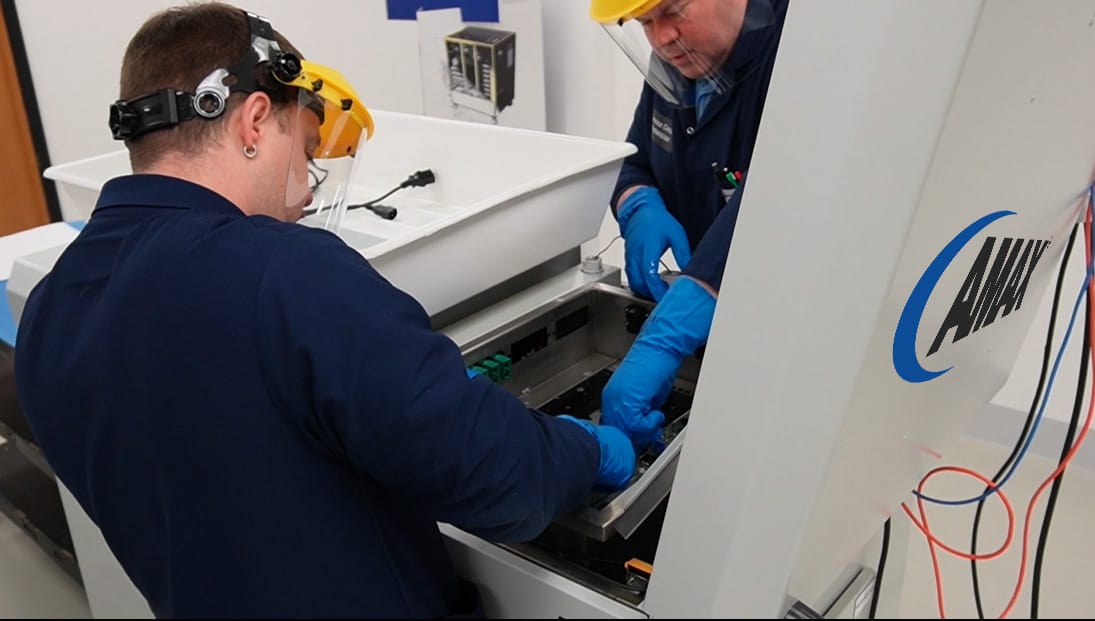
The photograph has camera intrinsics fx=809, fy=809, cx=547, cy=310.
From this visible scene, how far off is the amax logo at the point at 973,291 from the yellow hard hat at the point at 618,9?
708 millimetres

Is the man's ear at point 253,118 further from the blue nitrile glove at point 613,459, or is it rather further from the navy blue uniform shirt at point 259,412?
the blue nitrile glove at point 613,459

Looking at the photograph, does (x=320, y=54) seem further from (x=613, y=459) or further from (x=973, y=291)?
(x=973, y=291)

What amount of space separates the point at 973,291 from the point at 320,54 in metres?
2.79

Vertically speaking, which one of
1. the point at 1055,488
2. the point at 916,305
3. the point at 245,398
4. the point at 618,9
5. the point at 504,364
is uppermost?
the point at 618,9

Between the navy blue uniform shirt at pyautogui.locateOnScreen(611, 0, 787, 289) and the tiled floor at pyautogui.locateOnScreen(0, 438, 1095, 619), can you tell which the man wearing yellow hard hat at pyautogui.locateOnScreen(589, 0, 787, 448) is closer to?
the navy blue uniform shirt at pyautogui.locateOnScreen(611, 0, 787, 289)

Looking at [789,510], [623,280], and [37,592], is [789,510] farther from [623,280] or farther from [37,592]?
[623,280]

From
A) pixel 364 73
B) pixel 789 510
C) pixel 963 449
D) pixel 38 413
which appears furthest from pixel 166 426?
pixel 364 73

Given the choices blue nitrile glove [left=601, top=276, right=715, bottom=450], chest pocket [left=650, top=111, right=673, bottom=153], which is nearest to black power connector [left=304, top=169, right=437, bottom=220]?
chest pocket [left=650, top=111, right=673, bottom=153]

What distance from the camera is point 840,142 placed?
0.59 metres

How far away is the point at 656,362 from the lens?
116cm

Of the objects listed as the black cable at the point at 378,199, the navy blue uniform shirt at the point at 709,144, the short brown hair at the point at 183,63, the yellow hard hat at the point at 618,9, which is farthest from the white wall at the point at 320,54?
Result: the short brown hair at the point at 183,63

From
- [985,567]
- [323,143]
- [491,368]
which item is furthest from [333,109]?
[985,567]

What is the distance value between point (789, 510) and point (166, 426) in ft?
1.61

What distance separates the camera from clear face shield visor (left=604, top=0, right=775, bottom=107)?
4.36ft
